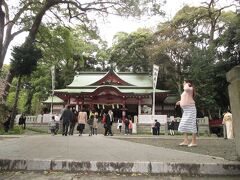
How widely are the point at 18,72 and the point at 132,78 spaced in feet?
78.5

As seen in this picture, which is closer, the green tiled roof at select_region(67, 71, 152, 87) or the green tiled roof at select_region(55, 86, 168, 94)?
the green tiled roof at select_region(55, 86, 168, 94)

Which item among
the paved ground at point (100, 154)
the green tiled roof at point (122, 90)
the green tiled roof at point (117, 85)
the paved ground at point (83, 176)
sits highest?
the green tiled roof at point (117, 85)

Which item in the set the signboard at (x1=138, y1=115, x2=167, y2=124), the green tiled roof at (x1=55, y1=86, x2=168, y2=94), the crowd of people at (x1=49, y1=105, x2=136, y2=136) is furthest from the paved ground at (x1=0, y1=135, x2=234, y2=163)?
the green tiled roof at (x1=55, y1=86, x2=168, y2=94)

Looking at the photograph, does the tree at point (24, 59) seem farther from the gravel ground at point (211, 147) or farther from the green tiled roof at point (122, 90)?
the green tiled roof at point (122, 90)

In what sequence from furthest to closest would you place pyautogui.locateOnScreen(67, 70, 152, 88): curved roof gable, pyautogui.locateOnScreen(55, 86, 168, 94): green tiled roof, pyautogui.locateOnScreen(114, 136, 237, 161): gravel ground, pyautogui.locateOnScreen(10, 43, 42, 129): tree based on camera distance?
pyautogui.locateOnScreen(67, 70, 152, 88): curved roof gable
pyautogui.locateOnScreen(55, 86, 168, 94): green tiled roof
pyautogui.locateOnScreen(10, 43, 42, 129): tree
pyautogui.locateOnScreen(114, 136, 237, 161): gravel ground

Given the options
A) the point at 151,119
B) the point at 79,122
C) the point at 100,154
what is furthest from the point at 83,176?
the point at 151,119

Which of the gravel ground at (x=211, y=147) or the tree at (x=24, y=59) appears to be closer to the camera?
the gravel ground at (x=211, y=147)

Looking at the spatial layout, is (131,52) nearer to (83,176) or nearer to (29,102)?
(29,102)

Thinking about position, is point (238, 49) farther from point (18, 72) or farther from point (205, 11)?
point (18, 72)

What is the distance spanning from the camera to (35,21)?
71.8 ft

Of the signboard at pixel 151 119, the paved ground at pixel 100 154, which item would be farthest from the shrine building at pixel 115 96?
the paved ground at pixel 100 154

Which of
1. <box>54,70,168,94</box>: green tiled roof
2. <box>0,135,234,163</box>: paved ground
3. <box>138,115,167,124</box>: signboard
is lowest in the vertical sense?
<box>0,135,234,163</box>: paved ground

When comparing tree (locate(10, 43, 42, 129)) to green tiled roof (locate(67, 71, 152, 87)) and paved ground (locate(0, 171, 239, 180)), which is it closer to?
paved ground (locate(0, 171, 239, 180))

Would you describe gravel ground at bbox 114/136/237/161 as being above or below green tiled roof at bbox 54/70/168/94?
below
